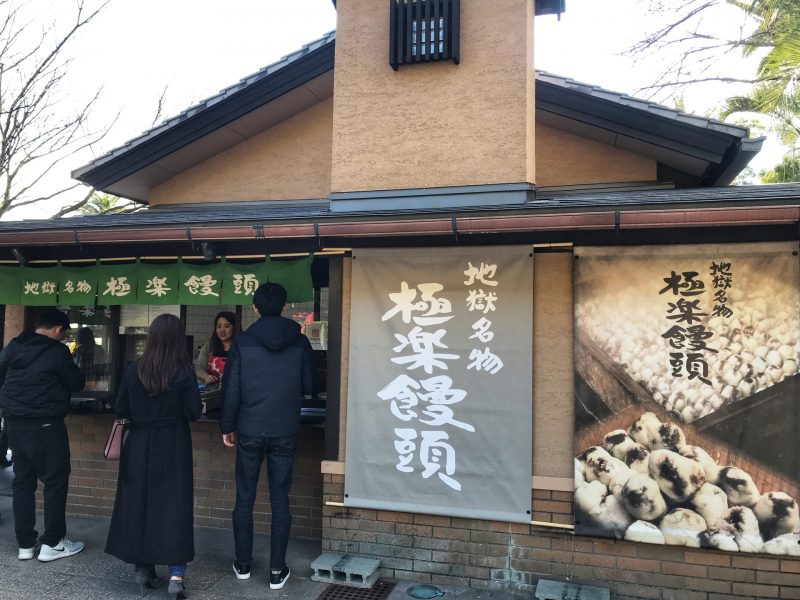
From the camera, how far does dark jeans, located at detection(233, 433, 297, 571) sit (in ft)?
17.3

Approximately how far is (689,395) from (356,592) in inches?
128

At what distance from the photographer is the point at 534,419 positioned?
520 centimetres

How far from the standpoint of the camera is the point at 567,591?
4.83 metres

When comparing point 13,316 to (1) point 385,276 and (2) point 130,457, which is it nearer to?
(2) point 130,457

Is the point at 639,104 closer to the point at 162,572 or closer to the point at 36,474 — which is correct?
the point at 162,572

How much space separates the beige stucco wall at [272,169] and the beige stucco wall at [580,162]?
2914 millimetres

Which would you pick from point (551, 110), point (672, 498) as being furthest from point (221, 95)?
point (672, 498)

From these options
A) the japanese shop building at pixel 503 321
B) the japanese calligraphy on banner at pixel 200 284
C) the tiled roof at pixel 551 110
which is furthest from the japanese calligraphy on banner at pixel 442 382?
the tiled roof at pixel 551 110

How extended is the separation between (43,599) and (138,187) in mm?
5891

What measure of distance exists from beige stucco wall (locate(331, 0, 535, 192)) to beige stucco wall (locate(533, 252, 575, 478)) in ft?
3.20

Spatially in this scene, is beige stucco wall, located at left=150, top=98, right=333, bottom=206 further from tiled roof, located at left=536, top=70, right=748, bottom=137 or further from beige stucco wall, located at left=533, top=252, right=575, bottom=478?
beige stucco wall, located at left=533, top=252, right=575, bottom=478

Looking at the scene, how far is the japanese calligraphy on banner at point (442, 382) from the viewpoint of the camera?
521 centimetres

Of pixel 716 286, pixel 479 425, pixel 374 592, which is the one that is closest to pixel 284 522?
pixel 374 592

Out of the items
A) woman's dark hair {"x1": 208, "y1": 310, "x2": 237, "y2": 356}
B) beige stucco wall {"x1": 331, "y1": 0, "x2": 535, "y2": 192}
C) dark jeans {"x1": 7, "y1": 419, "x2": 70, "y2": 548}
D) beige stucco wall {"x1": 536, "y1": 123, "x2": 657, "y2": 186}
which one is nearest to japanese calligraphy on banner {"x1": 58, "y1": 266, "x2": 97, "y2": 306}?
woman's dark hair {"x1": 208, "y1": 310, "x2": 237, "y2": 356}
